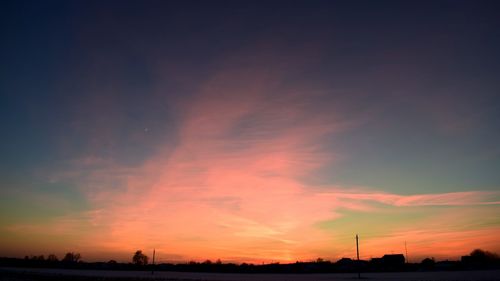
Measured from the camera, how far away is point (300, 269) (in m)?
177

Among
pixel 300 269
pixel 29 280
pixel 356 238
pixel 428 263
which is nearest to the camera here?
pixel 29 280

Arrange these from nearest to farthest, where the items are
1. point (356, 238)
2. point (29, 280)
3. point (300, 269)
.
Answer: point (29, 280)
point (356, 238)
point (300, 269)

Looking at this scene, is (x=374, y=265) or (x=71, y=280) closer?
(x=71, y=280)

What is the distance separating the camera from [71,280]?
65250mm

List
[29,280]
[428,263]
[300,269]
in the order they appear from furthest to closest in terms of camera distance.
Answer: [428,263], [300,269], [29,280]

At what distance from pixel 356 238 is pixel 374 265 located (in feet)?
311

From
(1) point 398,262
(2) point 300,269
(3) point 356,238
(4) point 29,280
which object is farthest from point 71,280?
(1) point 398,262

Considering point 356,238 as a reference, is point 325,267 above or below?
below

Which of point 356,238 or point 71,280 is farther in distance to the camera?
point 356,238

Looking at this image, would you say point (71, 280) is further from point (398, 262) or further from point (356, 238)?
point (398, 262)

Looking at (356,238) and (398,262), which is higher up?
(356,238)

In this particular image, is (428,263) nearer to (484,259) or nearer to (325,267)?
(484,259)

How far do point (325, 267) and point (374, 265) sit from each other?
24171 millimetres

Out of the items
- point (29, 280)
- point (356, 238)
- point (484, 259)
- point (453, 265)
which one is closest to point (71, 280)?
point (29, 280)
